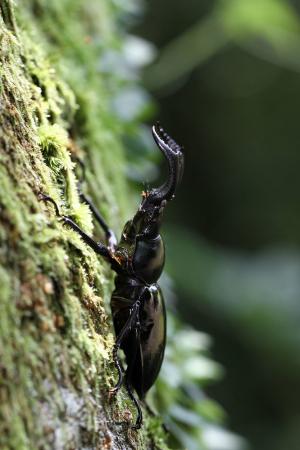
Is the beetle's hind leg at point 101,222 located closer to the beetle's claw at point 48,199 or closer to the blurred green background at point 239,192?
the beetle's claw at point 48,199

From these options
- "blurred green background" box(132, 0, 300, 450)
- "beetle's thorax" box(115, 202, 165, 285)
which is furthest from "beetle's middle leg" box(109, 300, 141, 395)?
"blurred green background" box(132, 0, 300, 450)

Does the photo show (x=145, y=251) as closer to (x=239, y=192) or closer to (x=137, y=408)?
(x=137, y=408)

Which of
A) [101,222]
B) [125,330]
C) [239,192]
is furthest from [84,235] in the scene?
[239,192]

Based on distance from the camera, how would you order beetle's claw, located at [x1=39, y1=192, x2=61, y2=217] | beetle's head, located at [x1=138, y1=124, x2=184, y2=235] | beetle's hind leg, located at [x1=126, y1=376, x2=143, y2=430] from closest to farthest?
beetle's claw, located at [x1=39, y1=192, x2=61, y2=217] < beetle's hind leg, located at [x1=126, y1=376, x2=143, y2=430] < beetle's head, located at [x1=138, y1=124, x2=184, y2=235]

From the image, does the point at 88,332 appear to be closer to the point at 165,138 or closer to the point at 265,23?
the point at 165,138

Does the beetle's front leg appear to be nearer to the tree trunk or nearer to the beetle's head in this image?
the tree trunk

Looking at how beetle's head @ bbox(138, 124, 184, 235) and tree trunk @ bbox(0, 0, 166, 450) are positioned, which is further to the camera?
beetle's head @ bbox(138, 124, 184, 235)

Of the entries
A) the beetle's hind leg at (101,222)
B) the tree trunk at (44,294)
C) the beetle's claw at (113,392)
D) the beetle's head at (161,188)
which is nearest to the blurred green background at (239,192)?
the beetle's hind leg at (101,222)
